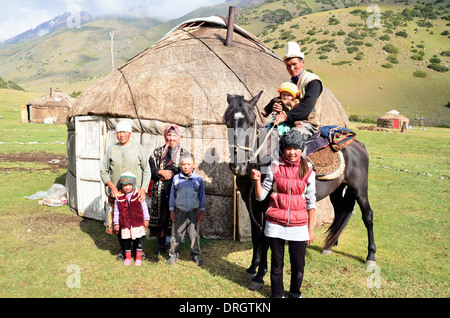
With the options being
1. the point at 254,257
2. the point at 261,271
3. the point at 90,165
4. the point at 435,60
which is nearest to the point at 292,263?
the point at 261,271

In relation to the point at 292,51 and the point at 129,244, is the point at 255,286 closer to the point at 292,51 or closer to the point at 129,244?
the point at 129,244

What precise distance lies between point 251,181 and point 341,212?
203 centimetres

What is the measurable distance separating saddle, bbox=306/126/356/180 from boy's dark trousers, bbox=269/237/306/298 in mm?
1287

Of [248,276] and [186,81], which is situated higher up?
[186,81]

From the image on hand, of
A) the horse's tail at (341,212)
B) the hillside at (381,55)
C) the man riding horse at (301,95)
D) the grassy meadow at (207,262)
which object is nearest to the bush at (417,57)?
the hillside at (381,55)

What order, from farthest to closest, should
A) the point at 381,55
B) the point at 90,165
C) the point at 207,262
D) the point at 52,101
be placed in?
the point at 381,55 → the point at 52,101 → the point at 90,165 → the point at 207,262

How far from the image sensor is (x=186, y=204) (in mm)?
4242

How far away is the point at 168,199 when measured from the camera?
4629 mm

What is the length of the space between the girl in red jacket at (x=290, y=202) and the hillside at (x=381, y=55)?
43.1 meters

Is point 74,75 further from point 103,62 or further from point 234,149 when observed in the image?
point 234,149

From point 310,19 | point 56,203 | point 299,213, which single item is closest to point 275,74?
point 299,213

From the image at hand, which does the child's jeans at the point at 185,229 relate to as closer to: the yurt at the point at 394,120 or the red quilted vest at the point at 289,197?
the red quilted vest at the point at 289,197

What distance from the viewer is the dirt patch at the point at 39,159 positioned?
11.1m

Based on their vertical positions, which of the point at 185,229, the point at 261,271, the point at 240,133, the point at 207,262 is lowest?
the point at 207,262
